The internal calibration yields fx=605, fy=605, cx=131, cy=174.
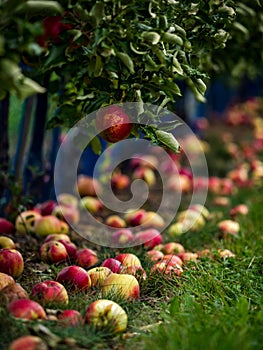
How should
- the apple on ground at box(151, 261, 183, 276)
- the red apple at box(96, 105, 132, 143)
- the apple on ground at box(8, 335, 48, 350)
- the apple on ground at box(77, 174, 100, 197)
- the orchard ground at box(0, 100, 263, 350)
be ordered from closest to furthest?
the apple on ground at box(8, 335, 48, 350)
the orchard ground at box(0, 100, 263, 350)
the red apple at box(96, 105, 132, 143)
the apple on ground at box(151, 261, 183, 276)
the apple on ground at box(77, 174, 100, 197)

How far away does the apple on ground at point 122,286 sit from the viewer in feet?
8.66

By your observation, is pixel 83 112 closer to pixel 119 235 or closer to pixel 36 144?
pixel 119 235

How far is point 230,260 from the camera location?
10.6 feet

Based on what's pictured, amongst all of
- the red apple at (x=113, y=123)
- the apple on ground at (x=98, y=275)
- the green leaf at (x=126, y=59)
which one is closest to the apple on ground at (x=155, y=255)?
the apple on ground at (x=98, y=275)

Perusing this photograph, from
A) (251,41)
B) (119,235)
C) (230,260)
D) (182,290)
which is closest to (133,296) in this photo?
(182,290)

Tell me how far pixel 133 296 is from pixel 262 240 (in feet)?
4.17

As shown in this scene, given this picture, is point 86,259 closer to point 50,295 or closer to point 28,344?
point 50,295

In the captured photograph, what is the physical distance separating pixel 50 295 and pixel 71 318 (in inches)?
8.7

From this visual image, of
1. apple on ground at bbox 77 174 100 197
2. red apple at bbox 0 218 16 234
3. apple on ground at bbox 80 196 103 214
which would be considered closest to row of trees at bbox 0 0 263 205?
red apple at bbox 0 218 16 234

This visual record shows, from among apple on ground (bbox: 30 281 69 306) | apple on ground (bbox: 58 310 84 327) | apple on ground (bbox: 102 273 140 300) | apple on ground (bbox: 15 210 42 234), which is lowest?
apple on ground (bbox: 15 210 42 234)

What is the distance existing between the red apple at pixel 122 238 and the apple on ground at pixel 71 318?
4.37ft

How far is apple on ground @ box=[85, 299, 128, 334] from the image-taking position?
2.29 m

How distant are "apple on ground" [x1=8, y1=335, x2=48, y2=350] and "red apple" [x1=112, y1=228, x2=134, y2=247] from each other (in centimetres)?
168

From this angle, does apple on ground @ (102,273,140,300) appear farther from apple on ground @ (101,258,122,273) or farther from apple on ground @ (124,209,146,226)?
apple on ground @ (124,209,146,226)
